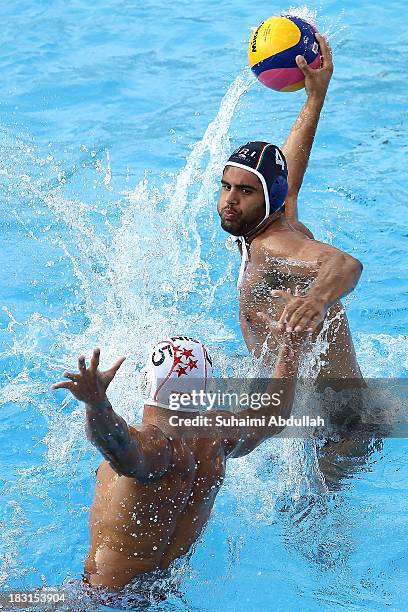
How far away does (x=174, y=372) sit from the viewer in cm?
385

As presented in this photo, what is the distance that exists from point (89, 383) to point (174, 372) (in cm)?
57

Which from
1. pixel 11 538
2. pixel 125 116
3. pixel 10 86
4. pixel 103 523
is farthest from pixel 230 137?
pixel 103 523

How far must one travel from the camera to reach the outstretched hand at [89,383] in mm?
3336

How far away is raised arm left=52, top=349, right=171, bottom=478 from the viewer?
132 inches

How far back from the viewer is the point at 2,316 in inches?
272

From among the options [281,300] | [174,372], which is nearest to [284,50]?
[281,300]

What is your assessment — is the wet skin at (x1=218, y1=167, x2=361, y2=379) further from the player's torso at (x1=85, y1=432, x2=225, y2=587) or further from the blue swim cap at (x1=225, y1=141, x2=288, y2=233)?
the player's torso at (x1=85, y1=432, x2=225, y2=587)

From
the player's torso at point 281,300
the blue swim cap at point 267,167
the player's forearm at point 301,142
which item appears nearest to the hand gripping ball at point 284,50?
Result: the player's forearm at point 301,142

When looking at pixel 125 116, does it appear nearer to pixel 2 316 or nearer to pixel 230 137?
pixel 230 137

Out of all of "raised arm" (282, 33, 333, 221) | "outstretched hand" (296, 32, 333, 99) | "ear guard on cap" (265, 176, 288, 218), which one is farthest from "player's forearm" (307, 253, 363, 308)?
"outstretched hand" (296, 32, 333, 99)

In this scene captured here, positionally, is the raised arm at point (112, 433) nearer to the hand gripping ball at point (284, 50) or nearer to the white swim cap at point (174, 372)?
the white swim cap at point (174, 372)

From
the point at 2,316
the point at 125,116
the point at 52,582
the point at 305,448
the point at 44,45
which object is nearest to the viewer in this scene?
the point at 52,582

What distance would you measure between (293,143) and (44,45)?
700 cm

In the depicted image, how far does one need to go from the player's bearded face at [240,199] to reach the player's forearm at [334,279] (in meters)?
0.57
